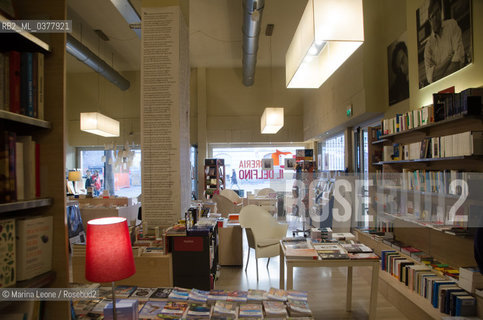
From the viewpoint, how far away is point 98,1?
6.59 meters

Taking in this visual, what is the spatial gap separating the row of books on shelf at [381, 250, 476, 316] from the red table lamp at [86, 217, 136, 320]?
3.00 m

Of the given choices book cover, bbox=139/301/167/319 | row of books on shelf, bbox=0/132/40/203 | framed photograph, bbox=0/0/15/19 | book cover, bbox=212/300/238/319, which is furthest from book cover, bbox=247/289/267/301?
framed photograph, bbox=0/0/15/19

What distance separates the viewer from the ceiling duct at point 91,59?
24.7 ft

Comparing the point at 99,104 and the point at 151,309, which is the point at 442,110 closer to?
the point at 151,309

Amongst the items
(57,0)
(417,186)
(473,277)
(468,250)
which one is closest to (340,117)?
(417,186)

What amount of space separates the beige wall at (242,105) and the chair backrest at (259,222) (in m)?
6.93

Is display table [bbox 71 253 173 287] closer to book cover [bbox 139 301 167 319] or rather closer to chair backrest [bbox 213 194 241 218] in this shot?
book cover [bbox 139 301 167 319]

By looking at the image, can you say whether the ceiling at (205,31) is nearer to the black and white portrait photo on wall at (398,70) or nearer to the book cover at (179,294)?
the black and white portrait photo on wall at (398,70)

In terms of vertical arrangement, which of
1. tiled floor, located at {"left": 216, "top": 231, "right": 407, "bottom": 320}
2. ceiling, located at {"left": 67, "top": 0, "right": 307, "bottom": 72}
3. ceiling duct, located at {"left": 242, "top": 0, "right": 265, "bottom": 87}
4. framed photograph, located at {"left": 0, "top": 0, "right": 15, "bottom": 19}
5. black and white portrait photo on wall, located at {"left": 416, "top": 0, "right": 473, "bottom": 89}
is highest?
ceiling, located at {"left": 67, "top": 0, "right": 307, "bottom": 72}

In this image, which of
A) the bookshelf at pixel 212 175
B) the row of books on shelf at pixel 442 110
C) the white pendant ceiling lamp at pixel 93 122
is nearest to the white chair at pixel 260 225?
the row of books on shelf at pixel 442 110

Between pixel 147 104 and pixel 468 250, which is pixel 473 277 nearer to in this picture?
pixel 468 250

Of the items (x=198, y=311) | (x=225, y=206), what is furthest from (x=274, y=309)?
(x=225, y=206)

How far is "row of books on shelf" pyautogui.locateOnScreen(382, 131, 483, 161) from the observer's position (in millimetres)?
3039

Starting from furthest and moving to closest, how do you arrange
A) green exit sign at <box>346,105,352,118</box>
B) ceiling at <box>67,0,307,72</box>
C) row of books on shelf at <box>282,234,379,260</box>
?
ceiling at <box>67,0,307,72</box> < green exit sign at <box>346,105,352,118</box> < row of books on shelf at <box>282,234,379,260</box>
